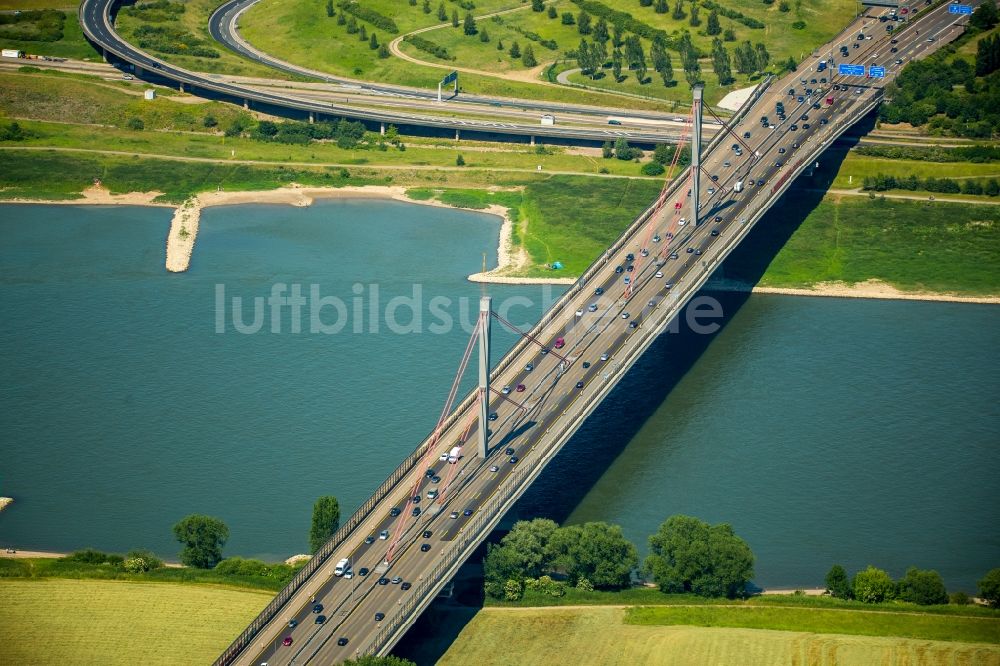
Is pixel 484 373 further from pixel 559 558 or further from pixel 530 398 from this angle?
pixel 559 558

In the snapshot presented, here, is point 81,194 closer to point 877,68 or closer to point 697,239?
point 697,239

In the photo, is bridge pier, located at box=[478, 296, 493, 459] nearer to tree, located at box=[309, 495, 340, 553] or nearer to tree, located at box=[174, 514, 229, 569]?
tree, located at box=[309, 495, 340, 553]

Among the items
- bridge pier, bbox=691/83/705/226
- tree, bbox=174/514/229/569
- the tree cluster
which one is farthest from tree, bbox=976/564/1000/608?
bridge pier, bbox=691/83/705/226

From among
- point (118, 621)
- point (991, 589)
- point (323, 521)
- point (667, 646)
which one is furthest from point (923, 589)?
point (118, 621)

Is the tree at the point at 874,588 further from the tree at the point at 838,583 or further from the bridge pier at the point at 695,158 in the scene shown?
the bridge pier at the point at 695,158

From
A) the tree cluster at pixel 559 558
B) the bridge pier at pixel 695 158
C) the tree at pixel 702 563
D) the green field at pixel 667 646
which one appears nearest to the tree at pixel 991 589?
the green field at pixel 667 646

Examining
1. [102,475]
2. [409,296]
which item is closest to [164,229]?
[409,296]
